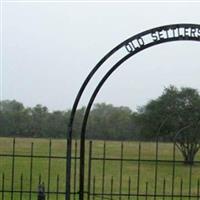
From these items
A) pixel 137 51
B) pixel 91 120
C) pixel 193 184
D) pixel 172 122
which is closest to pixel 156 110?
pixel 172 122

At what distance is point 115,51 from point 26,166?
16390 millimetres

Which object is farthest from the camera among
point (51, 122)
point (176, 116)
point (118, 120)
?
point (118, 120)

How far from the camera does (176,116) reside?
2167 cm

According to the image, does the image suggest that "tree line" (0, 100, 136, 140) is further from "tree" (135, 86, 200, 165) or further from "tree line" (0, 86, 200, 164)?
"tree" (135, 86, 200, 165)

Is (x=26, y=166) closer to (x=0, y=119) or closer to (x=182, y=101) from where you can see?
(x=0, y=119)

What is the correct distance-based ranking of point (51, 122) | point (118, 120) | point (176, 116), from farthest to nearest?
point (118, 120), point (51, 122), point (176, 116)

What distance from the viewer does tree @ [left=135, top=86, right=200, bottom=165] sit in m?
18.1

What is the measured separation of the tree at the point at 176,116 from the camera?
18.1 metres

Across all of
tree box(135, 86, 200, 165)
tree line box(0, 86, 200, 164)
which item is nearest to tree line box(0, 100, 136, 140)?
tree line box(0, 86, 200, 164)

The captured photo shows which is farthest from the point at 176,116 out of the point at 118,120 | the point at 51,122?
the point at 51,122

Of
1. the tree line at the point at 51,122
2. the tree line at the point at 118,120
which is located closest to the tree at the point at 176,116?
the tree line at the point at 118,120

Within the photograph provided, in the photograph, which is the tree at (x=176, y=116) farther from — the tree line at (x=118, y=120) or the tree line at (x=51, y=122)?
the tree line at (x=51, y=122)

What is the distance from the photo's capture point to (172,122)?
23.2 meters

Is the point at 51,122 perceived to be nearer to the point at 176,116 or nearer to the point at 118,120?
the point at 118,120
